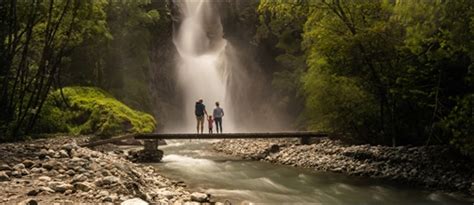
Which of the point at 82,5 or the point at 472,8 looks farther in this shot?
the point at 82,5

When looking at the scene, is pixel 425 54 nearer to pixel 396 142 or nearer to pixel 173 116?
pixel 396 142

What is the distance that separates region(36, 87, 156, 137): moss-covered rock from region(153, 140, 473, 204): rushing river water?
298 inches

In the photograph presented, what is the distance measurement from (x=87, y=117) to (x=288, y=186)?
16.3 m

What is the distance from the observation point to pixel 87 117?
950 inches

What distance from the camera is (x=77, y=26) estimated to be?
58.9ft

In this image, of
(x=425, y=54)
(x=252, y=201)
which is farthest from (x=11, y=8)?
(x=425, y=54)

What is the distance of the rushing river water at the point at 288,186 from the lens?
10141 millimetres

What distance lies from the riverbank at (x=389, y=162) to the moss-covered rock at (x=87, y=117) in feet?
27.4

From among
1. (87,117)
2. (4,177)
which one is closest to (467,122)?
(4,177)

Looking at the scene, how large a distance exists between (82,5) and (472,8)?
14.1m

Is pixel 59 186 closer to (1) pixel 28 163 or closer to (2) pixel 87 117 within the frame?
(1) pixel 28 163

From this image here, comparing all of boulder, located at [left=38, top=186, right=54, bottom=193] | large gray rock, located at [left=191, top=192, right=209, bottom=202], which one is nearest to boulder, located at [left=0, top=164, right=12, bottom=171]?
boulder, located at [left=38, top=186, right=54, bottom=193]

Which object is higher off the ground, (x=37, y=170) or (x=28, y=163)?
(x=28, y=163)

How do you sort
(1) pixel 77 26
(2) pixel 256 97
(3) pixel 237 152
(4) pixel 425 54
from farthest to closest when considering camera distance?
(2) pixel 256 97
(3) pixel 237 152
(1) pixel 77 26
(4) pixel 425 54
